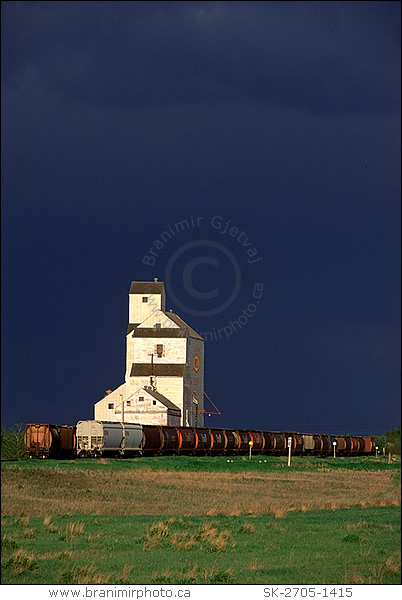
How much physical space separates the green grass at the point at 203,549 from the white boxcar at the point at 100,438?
2966cm

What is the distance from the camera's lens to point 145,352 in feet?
367

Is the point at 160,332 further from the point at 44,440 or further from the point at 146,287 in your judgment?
the point at 44,440

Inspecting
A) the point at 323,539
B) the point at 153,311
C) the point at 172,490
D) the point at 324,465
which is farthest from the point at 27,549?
the point at 153,311

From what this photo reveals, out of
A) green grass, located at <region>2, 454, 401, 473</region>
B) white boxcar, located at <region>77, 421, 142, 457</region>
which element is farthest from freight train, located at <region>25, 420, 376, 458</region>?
green grass, located at <region>2, 454, 401, 473</region>

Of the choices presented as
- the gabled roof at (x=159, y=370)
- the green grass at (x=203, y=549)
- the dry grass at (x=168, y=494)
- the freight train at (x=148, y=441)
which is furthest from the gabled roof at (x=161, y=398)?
the green grass at (x=203, y=549)

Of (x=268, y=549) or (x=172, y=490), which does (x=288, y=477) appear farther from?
(x=268, y=549)

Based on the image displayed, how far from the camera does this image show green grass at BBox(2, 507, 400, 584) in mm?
23297

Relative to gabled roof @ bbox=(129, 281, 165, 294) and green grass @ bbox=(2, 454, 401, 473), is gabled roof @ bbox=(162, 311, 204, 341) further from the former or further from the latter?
green grass @ bbox=(2, 454, 401, 473)

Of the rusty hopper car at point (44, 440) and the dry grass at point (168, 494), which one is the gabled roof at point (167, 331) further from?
the dry grass at point (168, 494)

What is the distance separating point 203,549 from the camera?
27781 mm

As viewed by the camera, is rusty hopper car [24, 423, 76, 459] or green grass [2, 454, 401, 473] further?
rusty hopper car [24, 423, 76, 459]

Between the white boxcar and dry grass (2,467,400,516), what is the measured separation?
9302mm

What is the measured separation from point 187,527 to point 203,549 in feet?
18.1

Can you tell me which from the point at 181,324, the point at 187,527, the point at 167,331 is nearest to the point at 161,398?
the point at 167,331
